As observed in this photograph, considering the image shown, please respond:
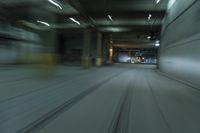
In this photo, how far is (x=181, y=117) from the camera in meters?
5.21

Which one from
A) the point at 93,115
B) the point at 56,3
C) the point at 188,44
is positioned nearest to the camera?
the point at 93,115

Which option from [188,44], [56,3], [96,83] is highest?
[56,3]

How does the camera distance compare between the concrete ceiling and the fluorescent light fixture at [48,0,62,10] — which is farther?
the concrete ceiling

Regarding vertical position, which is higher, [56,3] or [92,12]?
[92,12]

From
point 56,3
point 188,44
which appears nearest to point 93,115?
point 188,44

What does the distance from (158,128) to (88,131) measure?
50.4 inches

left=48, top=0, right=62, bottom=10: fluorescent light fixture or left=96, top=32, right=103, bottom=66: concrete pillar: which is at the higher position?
left=48, top=0, right=62, bottom=10: fluorescent light fixture

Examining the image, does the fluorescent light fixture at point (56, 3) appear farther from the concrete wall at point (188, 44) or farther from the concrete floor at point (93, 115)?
the concrete floor at point (93, 115)

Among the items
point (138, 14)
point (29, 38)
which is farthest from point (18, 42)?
point (138, 14)

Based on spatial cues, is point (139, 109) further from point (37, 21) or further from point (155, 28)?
point (155, 28)

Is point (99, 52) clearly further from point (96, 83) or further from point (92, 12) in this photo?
point (96, 83)

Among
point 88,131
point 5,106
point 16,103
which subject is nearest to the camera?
point 88,131

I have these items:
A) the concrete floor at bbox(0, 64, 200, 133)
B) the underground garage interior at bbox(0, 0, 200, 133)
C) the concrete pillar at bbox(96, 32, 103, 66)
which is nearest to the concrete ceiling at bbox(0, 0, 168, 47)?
the underground garage interior at bbox(0, 0, 200, 133)

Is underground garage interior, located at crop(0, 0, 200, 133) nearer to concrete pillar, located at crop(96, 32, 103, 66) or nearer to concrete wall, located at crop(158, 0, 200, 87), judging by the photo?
concrete wall, located at crop(158, 0, 200, 87)
